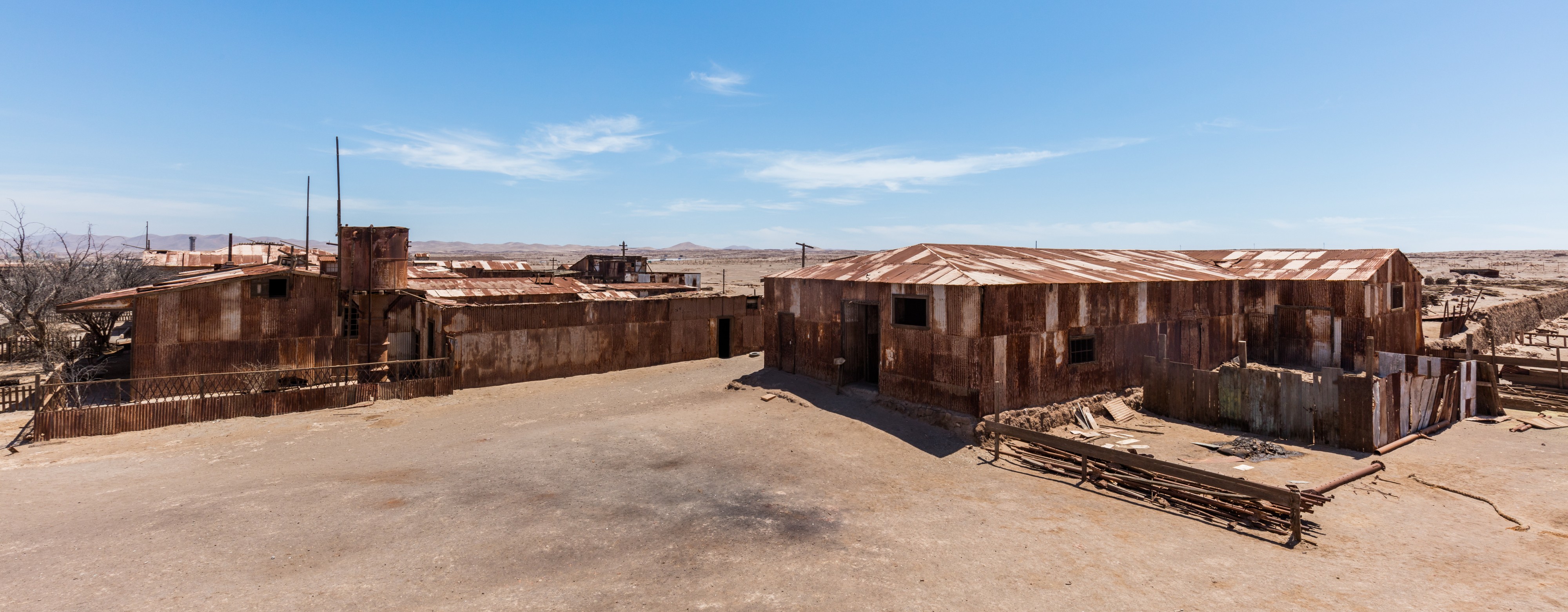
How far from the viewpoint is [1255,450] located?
1439 cm

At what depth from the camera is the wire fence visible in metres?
14.8

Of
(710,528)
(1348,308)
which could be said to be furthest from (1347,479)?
(1348,308)

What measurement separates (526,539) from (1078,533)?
833 centimetres

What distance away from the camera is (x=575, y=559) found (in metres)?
8.71

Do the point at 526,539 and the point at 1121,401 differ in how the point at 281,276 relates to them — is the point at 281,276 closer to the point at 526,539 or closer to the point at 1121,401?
the point at 526,539

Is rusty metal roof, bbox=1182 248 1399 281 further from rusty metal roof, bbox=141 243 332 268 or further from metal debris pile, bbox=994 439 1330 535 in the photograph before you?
rusty metal roof, bbox=141 243 332 268

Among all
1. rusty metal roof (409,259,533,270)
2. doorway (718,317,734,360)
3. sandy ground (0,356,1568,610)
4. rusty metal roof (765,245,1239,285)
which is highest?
rusty metal roof (409,259,533,270)

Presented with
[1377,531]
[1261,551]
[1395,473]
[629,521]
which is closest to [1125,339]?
[1395,473]

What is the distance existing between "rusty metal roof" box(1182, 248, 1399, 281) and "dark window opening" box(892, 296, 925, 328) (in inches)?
563

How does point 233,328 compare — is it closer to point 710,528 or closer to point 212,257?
point 710,528

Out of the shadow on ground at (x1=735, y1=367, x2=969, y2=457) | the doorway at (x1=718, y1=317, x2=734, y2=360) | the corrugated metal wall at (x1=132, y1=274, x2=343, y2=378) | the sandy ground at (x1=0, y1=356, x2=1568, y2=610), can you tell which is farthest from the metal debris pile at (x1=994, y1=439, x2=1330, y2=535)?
the corrugated metal wall at (x1=132, y1=274, x2=343, y2=378)

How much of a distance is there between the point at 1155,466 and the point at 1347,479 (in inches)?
128

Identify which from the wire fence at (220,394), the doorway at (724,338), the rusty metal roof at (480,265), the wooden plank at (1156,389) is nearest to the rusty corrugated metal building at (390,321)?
the wire fence at (220,394)

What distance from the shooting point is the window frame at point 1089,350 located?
17078 mm
